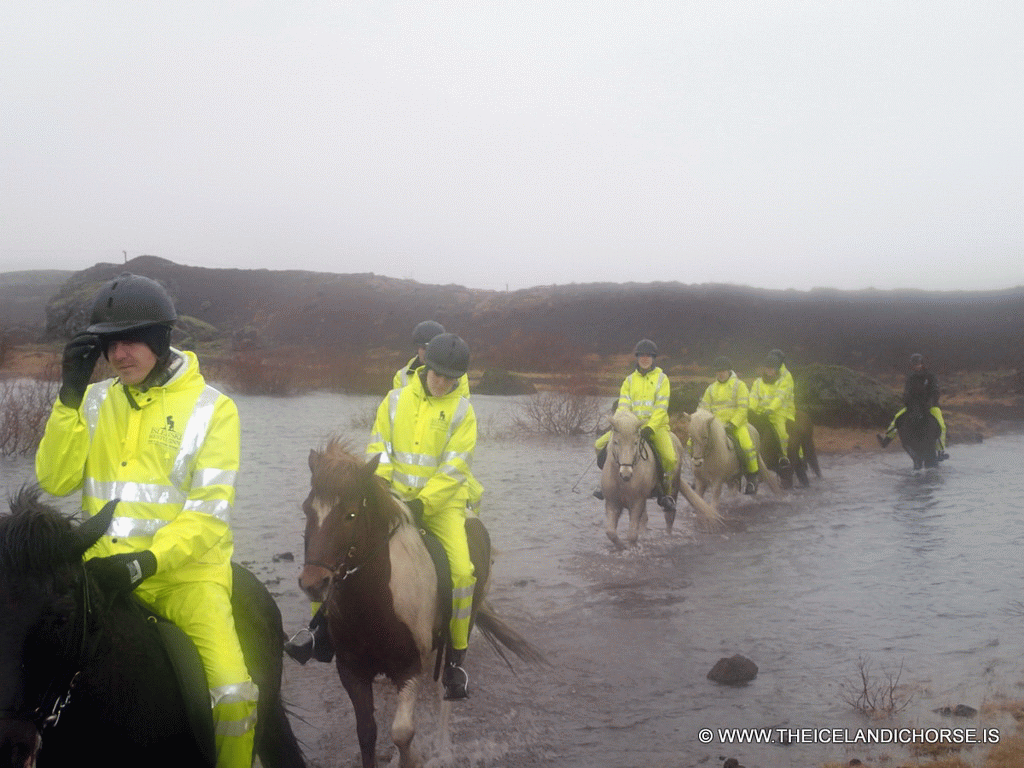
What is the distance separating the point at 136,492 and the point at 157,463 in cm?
12

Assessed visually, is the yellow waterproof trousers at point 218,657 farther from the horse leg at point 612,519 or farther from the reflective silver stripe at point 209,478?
the horse leg at point 612,519

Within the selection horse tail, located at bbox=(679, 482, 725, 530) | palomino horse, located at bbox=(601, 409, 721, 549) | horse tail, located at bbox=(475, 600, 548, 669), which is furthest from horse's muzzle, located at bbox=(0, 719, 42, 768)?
horse tail, located at bbox=(679, 482, 725, 530)

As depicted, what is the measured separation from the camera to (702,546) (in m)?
11.3

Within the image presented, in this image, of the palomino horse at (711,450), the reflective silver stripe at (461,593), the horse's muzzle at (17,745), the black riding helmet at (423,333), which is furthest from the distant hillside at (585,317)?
the horse's muzzle at (17,745)

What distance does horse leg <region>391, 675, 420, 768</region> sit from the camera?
176 inches

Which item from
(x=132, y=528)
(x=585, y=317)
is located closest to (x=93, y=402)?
(x=132, y=528)

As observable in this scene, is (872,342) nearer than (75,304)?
No

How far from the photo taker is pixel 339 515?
165 inches

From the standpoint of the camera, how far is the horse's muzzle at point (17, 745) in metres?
2.03

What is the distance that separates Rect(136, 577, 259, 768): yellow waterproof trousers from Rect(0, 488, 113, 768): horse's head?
0.61 meters

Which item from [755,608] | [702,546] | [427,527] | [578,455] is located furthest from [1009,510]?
[427,527]

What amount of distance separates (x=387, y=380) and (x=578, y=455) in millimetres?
18842

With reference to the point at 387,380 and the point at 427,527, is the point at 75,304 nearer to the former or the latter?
the point at 387,380

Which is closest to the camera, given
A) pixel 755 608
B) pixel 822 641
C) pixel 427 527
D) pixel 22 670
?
pixel 22 670
